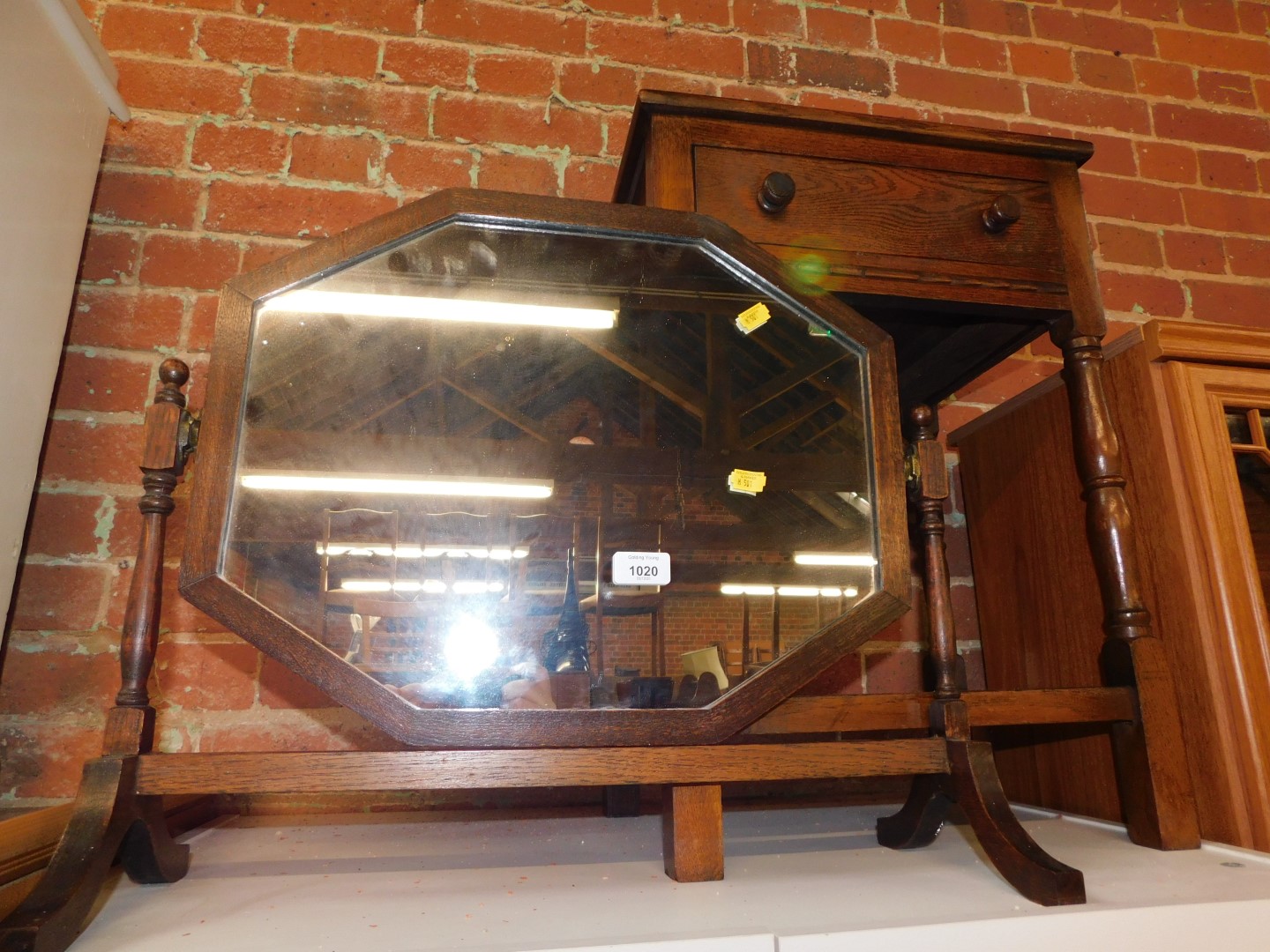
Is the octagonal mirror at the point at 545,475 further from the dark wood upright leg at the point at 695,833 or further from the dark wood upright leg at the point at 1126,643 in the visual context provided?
the dark wood upright leg at the point at 1126,643

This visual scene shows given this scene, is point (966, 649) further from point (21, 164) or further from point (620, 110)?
point (21, 164)

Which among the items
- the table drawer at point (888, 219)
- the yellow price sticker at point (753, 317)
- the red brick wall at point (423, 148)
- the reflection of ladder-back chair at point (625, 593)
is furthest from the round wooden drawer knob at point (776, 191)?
the red brick wall at point (423, 148)

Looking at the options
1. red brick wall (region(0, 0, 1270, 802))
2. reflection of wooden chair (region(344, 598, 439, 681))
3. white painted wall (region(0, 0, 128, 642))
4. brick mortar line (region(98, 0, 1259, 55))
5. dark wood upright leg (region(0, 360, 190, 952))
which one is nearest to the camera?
dark wood upright leg (region(0, 360, 190, 952))

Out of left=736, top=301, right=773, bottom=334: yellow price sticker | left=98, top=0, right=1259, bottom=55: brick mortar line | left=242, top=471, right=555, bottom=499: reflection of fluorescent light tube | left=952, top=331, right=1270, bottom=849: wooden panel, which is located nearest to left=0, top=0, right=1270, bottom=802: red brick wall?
left=98, top=0, right=1259, bottom=55: brick mortar line

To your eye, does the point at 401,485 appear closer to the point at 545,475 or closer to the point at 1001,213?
the point at 545,475

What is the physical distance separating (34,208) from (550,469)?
0.83 m

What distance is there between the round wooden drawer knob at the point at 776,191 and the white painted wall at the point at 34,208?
3.07 feet

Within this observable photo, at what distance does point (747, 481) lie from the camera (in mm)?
853

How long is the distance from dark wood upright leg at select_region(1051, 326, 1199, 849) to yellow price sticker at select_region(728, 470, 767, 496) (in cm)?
42

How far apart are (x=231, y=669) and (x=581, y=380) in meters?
0.74

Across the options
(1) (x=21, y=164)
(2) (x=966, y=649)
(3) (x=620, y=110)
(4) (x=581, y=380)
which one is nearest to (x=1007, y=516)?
(2) (x=966, y=649)

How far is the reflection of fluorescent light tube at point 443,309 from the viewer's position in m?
0.79

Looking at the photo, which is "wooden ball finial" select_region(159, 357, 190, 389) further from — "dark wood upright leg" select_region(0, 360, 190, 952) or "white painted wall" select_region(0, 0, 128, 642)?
"white painted wall" select_region(0, 0, 128, 642)

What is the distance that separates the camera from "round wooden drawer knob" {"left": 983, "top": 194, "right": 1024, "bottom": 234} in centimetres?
93
